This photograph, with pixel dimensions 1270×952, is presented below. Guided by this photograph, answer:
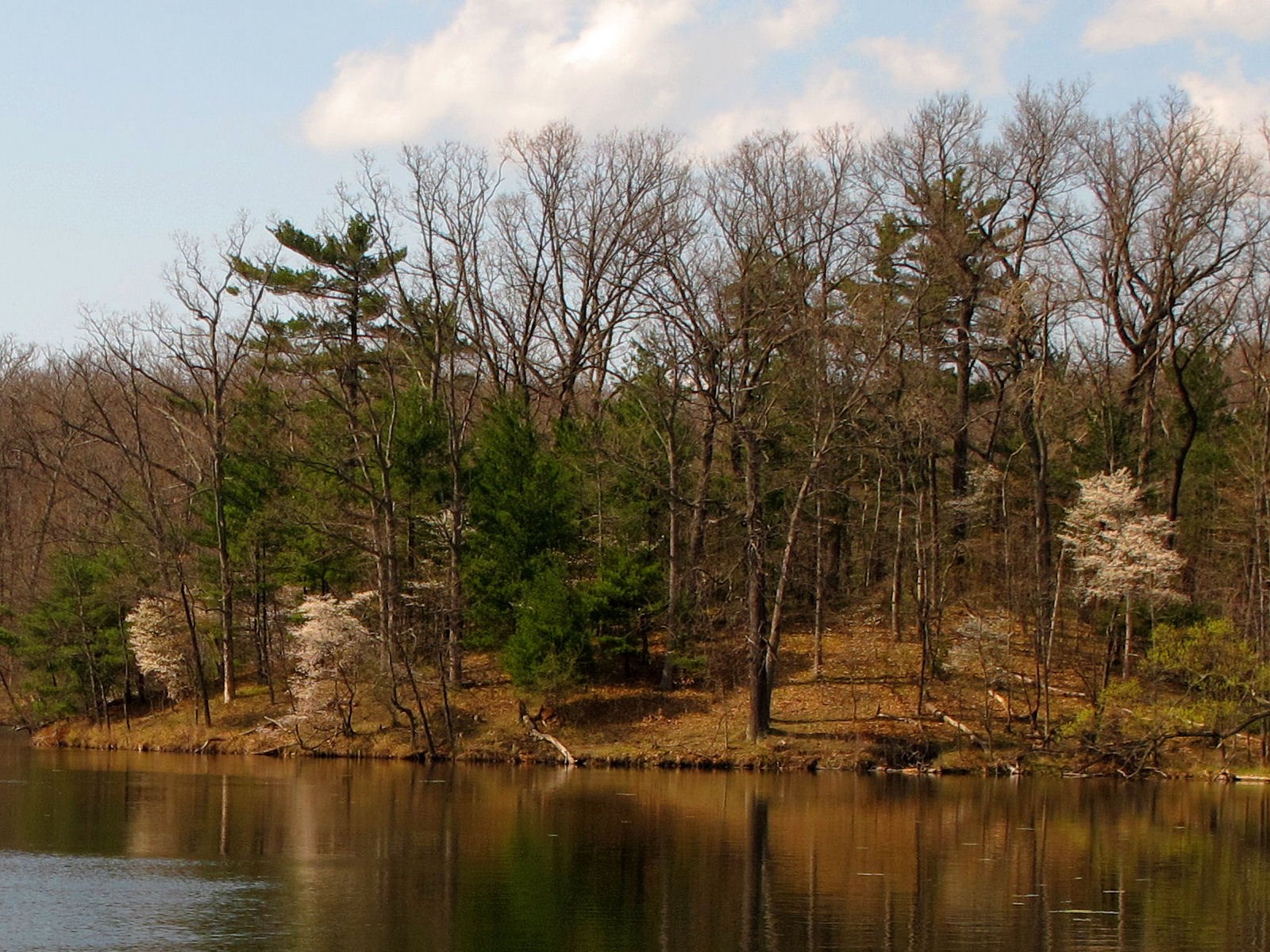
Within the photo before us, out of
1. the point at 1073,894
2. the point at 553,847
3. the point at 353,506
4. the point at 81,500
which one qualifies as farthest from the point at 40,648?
the point at 1073,894

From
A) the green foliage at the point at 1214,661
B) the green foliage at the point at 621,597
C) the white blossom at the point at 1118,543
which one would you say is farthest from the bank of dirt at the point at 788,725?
the white blossom at the point at 1118,543

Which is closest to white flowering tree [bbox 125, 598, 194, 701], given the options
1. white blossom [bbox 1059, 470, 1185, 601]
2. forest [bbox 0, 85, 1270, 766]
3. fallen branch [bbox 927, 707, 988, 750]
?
forest [bbox 0, 85, 1270, 766]

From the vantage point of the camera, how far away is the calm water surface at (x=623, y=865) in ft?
50.5

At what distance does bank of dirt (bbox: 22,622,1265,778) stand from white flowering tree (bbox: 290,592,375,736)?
2.12 feet

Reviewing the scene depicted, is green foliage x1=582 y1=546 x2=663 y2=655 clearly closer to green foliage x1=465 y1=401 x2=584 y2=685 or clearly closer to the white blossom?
green foliage x1=465 y1=401 x2=584 y2=685

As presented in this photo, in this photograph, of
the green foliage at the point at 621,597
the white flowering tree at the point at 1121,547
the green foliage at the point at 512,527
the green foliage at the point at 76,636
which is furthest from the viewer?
the green foliage at the point at 76,636

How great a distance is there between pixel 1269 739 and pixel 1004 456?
14868 millimetres

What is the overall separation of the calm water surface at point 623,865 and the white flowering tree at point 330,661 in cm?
592

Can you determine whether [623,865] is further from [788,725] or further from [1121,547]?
[1121,547]

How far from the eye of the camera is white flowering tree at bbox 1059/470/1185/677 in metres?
39.0

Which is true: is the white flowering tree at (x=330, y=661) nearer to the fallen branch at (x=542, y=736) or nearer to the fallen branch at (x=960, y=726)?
the fallen branch at (x=542, y=736)

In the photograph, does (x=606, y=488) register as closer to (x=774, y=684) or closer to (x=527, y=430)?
(x=527, y=430)

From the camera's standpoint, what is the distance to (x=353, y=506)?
44.0 metres

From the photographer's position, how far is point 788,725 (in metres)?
38.0
